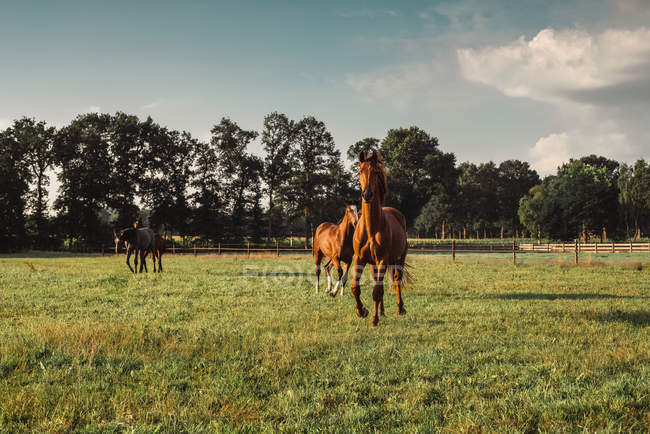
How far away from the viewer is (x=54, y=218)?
5438cm

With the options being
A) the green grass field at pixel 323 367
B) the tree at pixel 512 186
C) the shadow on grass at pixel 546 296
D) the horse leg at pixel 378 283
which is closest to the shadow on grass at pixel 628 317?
the green grass field at pixel 323 367

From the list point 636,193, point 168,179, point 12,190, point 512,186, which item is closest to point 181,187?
point 168,179

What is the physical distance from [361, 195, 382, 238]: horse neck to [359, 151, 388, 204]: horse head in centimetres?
17

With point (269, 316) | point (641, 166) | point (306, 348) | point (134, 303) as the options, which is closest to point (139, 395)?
point (306, 348)

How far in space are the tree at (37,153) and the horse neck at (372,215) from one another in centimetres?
6136

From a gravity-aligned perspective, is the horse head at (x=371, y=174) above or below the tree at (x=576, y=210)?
below

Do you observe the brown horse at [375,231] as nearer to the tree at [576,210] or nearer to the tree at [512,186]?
the tree at [576,210]

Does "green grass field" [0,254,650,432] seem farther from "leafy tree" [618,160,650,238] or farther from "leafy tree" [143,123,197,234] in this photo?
"leafy tree" [618,160,650,238]

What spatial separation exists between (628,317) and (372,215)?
21.5 ft

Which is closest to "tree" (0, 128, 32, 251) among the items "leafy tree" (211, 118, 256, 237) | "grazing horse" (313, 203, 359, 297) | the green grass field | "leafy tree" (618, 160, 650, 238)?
"leafy tree" (211, 118, 256, 237)

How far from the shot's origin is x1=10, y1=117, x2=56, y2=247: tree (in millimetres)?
55844

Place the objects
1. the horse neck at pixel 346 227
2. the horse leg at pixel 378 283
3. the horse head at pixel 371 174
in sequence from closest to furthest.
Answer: the horse head at pixel 371 174 → the horse leg at pixel 378 283 → the horse neck at pixel 346 227

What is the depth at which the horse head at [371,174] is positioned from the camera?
6188mm

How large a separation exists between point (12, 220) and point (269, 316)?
5818 centimetres
